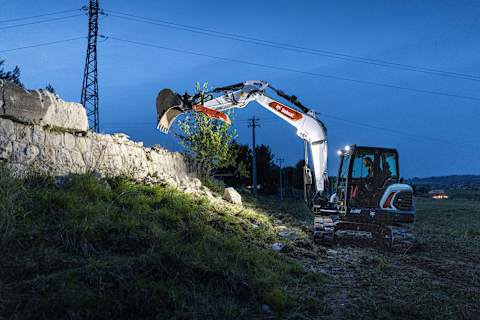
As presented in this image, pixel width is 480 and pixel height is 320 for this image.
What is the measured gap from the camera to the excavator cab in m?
9.98

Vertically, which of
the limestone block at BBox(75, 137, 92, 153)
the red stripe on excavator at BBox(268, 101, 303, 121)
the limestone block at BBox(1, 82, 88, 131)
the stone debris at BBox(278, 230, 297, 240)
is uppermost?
the red stripe on excavator at BBox(268, 101, 303, 121)

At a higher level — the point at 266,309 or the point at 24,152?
the point at 24,152

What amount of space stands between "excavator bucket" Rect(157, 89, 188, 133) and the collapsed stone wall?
130cm

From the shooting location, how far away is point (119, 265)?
16.1 ft

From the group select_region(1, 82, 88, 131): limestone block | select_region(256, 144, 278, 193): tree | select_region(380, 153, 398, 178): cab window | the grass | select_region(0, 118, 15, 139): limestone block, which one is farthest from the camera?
select_region(256, 144, 278, 193): tree

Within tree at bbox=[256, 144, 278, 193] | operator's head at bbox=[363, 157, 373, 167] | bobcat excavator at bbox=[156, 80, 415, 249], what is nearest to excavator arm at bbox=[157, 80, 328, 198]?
bobcat excavator at bbox=[156, 80, 415, 249]

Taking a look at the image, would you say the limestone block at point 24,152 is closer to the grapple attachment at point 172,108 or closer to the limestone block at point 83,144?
the limestone block at point 83,144

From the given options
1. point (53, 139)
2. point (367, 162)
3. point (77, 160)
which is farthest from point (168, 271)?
point (367, 162)

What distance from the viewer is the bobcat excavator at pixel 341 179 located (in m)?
9.99

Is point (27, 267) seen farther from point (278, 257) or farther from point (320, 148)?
point (320, 148)

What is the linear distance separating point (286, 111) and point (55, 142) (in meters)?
6.42

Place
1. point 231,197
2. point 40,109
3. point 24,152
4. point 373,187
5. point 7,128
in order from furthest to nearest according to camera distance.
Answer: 1. point 231,197
2. point 373,187
3. point 40,109
4. point 24,152
5. point 7,128

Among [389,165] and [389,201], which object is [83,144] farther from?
[389,165]

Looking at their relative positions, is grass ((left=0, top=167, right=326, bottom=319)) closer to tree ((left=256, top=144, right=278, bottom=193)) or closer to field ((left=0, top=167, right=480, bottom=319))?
field ((left=0, top=167, right=480, bottom=319))
